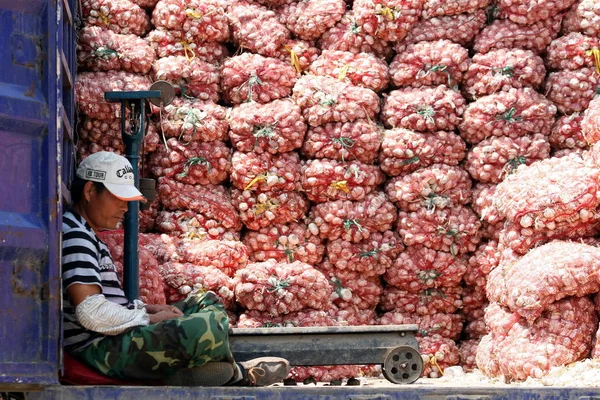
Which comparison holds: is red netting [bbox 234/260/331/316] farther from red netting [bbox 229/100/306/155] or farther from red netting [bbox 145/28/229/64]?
red netting [bbox 145/28/229/64]

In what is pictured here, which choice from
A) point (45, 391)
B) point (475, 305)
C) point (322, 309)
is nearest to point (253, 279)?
point (322, 309)

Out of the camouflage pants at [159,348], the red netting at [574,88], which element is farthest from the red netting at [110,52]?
the camouflage pants at [159,348]

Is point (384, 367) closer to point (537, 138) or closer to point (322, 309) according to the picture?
point (322, 309)

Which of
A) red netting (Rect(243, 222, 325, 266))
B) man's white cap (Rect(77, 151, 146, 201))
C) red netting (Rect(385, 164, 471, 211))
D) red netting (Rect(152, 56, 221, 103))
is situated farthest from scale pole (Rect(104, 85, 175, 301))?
red netting (Rect(385, 164, 471, 211))

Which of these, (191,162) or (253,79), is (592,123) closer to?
(253,79)

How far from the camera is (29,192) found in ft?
12.2

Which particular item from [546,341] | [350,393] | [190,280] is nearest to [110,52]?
[190,280]

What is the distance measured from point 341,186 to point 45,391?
327 cm

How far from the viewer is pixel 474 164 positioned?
6809mm

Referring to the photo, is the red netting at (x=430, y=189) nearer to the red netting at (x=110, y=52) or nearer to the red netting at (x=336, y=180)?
the red netting at (x=336, y=180)

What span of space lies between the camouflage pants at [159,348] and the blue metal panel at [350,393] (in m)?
0.16

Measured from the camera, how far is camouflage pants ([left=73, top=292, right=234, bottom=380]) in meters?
3.99

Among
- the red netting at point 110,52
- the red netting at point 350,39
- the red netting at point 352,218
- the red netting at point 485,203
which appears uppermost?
the red netting at point 350,39

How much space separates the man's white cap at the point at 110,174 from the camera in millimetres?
4355
